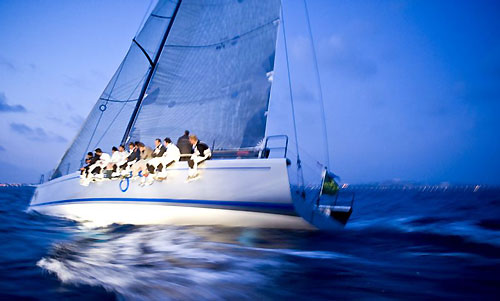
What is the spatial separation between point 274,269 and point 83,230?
4.92 m

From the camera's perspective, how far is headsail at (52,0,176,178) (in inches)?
366

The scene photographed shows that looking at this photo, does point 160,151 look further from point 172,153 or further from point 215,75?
point 215,75

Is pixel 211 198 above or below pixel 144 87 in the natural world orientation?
below

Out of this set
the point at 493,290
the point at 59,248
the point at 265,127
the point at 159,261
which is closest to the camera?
the point at 493,290

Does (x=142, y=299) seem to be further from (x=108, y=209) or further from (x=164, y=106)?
(x=164, y=106)

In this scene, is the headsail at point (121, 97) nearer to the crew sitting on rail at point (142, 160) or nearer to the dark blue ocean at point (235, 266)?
the crew sitting on rail at point (142, 160)

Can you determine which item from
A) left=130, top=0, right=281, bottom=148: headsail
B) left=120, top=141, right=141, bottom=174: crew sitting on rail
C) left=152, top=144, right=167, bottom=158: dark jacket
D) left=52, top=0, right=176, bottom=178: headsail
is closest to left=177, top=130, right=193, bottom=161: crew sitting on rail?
left=152, top=144, right=167, bottom=158: dark jacket

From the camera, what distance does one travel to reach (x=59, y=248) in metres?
4.74

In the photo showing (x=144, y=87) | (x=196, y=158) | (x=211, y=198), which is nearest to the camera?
(x=211, y=198)

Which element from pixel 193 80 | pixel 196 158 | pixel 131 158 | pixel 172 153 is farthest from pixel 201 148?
pixel 193 80

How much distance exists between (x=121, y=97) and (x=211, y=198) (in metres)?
5.39

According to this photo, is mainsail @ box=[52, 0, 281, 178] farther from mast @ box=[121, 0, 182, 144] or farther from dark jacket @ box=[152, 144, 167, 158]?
dark jacket @ box=[152, 144, 167, 158]

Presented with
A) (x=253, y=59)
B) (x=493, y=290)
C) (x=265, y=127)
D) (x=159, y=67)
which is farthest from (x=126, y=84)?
(x=493, y=290)

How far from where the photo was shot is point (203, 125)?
287 inches
